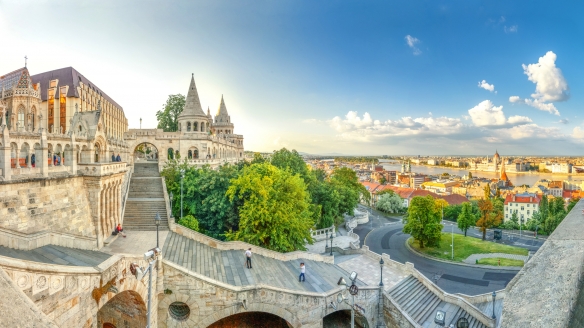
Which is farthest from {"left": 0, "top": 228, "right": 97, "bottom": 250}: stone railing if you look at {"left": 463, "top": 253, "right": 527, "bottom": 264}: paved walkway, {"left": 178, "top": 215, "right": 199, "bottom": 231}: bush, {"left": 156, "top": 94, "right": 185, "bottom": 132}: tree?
{"left": 156, "top": 94, "right": 185, "bottom": 132}: tree

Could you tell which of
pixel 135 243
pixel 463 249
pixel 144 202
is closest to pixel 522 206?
pixel 463 249

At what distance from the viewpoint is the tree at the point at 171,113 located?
45.1m

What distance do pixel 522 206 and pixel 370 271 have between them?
56437 millimetres

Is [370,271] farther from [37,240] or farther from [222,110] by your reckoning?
[222,110]

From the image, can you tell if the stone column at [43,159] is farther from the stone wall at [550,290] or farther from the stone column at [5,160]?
the stone wall at [550,290]

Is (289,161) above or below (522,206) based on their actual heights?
above

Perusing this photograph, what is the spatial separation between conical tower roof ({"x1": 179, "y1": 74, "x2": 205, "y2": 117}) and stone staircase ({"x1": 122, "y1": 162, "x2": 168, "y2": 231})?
30.7 feet

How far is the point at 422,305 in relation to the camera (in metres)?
18.0

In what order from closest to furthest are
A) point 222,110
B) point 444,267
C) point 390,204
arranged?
point 444,267
point 390,204
point 222,110

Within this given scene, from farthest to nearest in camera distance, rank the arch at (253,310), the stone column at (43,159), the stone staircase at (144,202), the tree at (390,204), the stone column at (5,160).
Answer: the tree at (390,204) < the stone staircase at (144,202) < the arch at (253,310) < the stone column at (43,159) < the stone column at (5,160)

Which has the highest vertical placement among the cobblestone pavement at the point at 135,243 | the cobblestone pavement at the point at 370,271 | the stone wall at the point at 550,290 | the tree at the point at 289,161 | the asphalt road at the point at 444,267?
the tree at the point at 289,161

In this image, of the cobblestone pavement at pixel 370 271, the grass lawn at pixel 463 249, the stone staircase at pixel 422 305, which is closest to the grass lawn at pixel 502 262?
the grass lawn at pixel 463 249

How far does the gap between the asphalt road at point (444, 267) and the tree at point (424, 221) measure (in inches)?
94.1

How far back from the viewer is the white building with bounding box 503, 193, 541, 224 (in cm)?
6044
